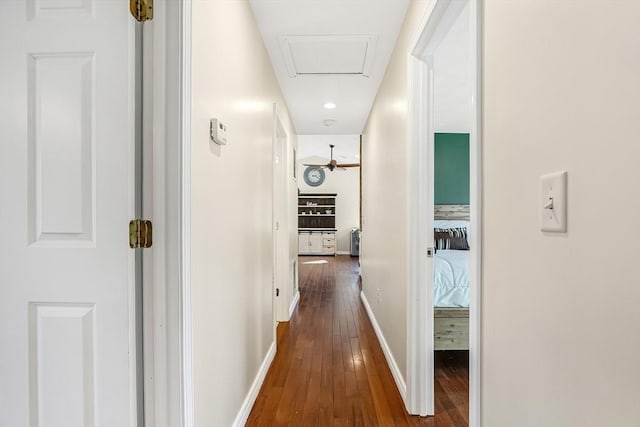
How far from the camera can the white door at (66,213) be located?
39.6 inches

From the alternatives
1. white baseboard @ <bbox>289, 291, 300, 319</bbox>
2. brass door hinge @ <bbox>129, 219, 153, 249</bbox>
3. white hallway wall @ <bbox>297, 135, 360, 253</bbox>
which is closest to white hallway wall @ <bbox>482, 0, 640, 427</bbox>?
brass door hinge @ <bbox>129, 219, 153, 249</bbox>

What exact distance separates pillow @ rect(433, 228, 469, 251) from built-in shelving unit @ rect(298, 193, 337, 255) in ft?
16.2

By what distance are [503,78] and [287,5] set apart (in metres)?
1.59

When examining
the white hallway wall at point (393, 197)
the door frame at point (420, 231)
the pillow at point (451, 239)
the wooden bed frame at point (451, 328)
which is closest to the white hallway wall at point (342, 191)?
the pillow at point (451, 239)

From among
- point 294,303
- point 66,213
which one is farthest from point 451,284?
point 66,213

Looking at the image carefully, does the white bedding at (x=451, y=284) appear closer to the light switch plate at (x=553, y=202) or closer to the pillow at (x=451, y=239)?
the pillow at (x=451, y=239)

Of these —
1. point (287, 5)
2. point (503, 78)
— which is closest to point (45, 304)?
point (503, 78)

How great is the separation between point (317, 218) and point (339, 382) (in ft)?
23.5

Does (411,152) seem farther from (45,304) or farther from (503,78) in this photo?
(45,304)

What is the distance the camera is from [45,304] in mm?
1021

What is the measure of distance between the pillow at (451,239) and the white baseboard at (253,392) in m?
2.63

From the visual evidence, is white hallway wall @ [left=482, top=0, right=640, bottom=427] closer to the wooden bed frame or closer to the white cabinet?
the wooden bed frame

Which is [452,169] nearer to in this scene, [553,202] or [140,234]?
[553,202]

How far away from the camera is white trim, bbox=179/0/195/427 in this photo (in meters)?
1.04
